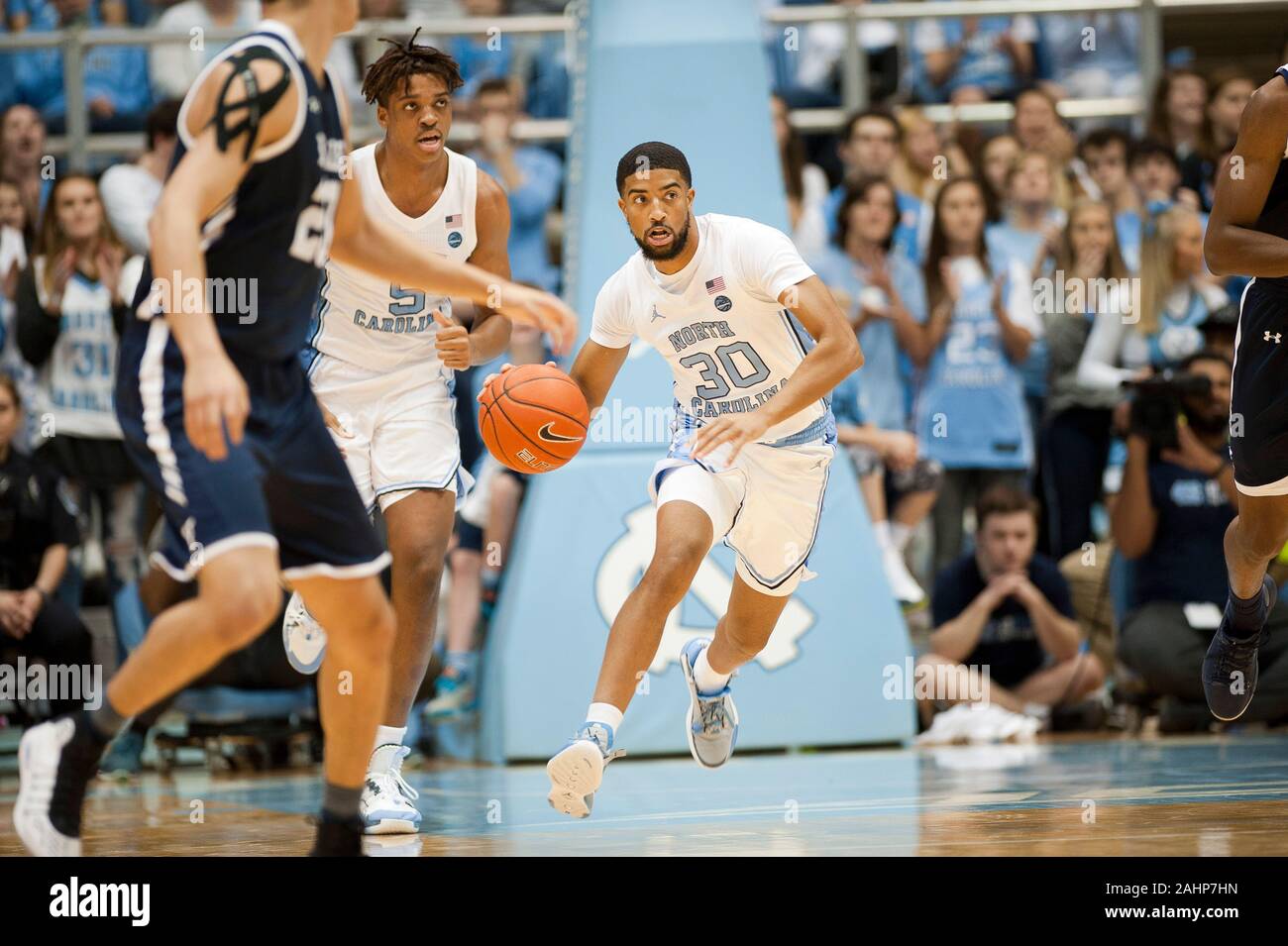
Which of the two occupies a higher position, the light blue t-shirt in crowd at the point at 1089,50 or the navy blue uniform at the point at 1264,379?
the light blue t-shirt in crowd at the point at 1089,50

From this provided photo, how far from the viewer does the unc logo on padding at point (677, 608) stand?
8867 millimetres

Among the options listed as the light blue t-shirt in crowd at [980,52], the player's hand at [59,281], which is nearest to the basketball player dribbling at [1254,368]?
the light blue t-shirt in crowd at [980,52]

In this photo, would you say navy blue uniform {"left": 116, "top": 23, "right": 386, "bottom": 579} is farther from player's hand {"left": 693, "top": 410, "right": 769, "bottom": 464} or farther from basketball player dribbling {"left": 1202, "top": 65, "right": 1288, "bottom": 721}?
basketball player dribbling {"left": 1202, "top": 65, "right": 1288, "bottom": 721}

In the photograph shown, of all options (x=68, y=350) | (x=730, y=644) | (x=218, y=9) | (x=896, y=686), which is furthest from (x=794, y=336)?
(x=218, y=9)

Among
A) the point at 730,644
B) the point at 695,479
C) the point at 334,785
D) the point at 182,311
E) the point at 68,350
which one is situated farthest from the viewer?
the point at 68,350

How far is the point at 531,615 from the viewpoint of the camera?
8.98m

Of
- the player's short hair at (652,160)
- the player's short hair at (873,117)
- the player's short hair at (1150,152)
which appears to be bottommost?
the player's short hair at (652,160)

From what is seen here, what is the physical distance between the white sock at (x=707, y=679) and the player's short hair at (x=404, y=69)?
8.43 ft

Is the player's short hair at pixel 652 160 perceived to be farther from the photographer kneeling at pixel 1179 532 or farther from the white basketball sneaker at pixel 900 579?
the white basketball sneaker at pixel 900 579

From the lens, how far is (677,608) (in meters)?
8.91

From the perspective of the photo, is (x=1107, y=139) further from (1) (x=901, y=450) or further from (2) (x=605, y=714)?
(2) (x=605, y=714)

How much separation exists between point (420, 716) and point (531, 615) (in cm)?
102

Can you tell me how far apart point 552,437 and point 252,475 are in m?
1.83
